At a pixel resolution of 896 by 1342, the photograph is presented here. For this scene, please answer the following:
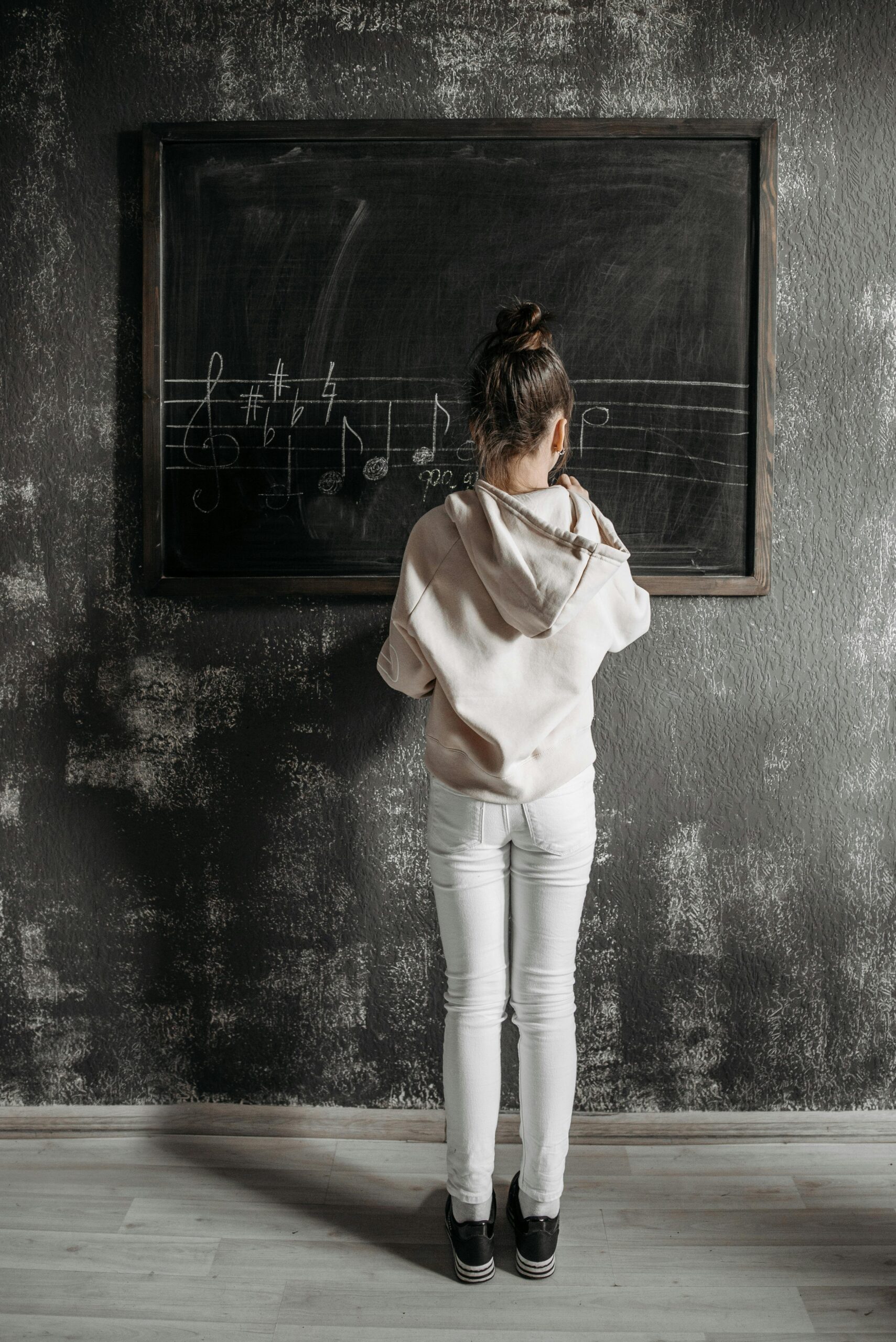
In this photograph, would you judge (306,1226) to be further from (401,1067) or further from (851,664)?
(851,664)

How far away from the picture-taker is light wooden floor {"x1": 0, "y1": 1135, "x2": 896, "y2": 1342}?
137cm

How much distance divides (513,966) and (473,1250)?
466 millimetres

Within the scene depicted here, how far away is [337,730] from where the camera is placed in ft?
5.84

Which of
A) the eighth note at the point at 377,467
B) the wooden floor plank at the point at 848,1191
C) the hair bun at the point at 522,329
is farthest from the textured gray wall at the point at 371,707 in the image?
the hair bun at the point at 522,329

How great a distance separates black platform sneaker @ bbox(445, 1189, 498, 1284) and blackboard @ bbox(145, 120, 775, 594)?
111cm

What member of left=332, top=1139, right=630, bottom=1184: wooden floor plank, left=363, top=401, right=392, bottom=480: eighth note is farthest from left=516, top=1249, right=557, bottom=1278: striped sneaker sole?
left=363, top=401, right=392, bottom=480: eighth note

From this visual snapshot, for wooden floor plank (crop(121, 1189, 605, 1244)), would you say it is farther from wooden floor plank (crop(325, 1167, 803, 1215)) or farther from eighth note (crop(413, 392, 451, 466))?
eighth note (crop(413, 392, 451, 466))

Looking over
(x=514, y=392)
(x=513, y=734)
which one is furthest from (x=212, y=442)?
(x=513, y=734)

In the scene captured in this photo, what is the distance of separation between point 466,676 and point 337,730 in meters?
0.54

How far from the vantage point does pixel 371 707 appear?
69.8 inches

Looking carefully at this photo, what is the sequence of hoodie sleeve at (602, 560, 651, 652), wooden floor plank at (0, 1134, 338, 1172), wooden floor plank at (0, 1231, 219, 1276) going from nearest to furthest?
hoodie sleeve at (602, 560, 651, 652) → wooden floor plank at (0, 1231, 219, 1276) → wooden floor plank at (0, 1134, 338, 1172)

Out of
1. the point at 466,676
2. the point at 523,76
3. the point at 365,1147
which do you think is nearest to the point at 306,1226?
the point at 365,1147

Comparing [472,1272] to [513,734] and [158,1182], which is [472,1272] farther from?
[513,734]

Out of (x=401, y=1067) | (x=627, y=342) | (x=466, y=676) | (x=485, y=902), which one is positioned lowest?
(x=401, y=1067)
